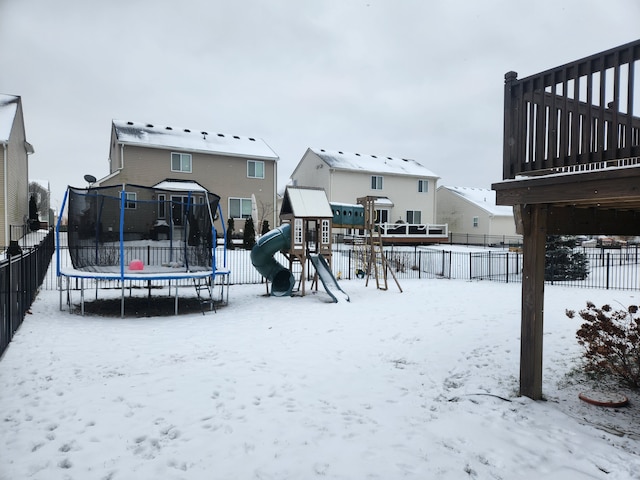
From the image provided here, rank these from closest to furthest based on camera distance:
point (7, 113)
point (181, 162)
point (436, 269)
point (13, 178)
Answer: point (7, 113) → point (13, 178) → point (436, 269) → point (181, 162)

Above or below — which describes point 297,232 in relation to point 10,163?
below

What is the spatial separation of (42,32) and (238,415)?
13.4 feet

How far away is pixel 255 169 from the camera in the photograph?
2652 centimetres

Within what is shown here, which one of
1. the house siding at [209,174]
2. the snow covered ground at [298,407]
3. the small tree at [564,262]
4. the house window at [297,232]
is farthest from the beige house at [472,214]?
the snow covered ground at [298,407]

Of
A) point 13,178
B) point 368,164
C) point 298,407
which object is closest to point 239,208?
point 368,164

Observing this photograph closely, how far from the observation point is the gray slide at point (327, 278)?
10.9 metres

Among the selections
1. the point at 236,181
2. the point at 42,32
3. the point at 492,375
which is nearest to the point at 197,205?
the point at 42,32

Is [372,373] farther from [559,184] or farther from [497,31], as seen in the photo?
[497,31]

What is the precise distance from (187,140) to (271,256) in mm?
16215

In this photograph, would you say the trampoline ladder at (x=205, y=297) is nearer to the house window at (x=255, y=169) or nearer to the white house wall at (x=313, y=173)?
the house window at (x=255, y=169)

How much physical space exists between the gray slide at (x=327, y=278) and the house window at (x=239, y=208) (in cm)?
1441

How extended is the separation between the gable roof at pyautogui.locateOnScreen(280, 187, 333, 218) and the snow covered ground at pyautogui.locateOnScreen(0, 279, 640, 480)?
486cm

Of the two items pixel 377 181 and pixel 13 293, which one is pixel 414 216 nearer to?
pixel 377 181

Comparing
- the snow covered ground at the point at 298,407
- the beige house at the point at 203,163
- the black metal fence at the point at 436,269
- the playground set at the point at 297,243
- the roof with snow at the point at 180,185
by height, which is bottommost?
the snow covered ground at the point at 298,407
